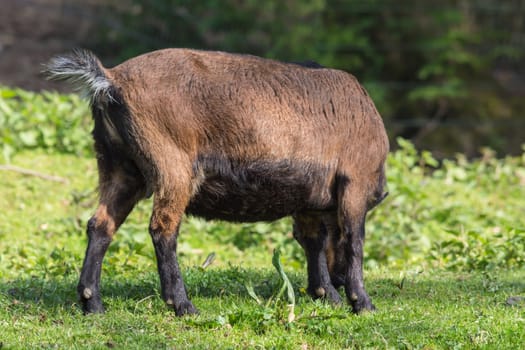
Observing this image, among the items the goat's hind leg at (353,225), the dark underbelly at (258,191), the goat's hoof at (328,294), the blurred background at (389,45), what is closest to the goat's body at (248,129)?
the dark underbelly at (258,191)

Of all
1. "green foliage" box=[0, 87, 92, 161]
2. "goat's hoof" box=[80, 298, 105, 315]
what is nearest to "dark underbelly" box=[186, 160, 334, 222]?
"goat's hoof" box=[80, 298, 105, 315]

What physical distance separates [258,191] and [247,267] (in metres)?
1.92

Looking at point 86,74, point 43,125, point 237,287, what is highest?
point 86,74

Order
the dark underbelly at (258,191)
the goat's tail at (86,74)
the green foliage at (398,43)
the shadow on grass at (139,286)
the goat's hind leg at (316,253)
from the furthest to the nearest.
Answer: the green foliage at (398,43) → the goat's hind leg at (316,253) → the shadow on grass at (139,286) → the dark underbelly at (258,191) → the goat's tail at (86,74)

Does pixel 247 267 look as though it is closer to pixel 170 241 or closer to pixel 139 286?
pixel 139 286

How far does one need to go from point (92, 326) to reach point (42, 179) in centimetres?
533

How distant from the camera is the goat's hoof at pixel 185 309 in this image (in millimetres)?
5973

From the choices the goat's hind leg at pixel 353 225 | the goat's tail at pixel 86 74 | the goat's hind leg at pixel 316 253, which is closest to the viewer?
the goat's tail at pixel 86 74

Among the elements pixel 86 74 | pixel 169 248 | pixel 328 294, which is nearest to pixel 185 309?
pixel 169 248

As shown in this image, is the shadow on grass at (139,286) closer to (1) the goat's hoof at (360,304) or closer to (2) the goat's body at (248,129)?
(1) the goat's hoof at (360,304)

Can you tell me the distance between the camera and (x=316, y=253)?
679 cm

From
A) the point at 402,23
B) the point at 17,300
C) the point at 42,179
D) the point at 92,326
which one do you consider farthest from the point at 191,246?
the point at 402,23

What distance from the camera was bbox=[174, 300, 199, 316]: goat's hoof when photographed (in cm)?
597

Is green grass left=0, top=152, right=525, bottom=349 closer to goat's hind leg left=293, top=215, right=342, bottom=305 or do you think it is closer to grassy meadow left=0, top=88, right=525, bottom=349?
grassy meadow left=0, top=88, right=525, bottom=349
